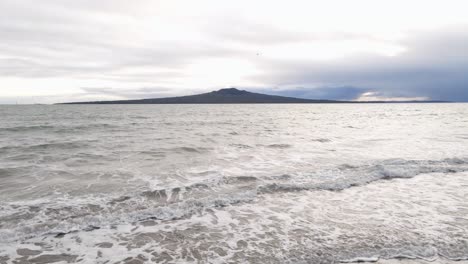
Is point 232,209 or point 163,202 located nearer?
point 232,209

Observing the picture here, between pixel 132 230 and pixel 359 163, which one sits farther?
pixel 359 163

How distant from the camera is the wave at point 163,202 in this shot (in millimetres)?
7395

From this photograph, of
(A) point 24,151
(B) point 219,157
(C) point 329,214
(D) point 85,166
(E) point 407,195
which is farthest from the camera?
(A) point 24,151

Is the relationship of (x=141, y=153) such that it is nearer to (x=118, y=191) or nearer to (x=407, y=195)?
(x=118, y=191)

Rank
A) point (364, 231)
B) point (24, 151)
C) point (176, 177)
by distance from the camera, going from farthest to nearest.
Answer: point (24, 151)
point (176, 177)
point (364, 231)

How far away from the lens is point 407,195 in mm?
9742

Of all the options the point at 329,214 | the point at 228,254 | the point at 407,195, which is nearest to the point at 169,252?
the point at 228,254

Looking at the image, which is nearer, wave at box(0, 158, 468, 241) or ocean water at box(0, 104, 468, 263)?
ocean water at box(0, 104, 468, 263)

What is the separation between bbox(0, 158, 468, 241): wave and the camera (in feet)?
24.3

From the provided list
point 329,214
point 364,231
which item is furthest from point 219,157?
point 364,231

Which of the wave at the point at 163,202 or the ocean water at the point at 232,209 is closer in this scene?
the ocean water at the point at 232,209

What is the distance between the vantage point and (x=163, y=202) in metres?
9.11

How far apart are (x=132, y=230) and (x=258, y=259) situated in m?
3.07

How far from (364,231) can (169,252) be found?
4243 mm
